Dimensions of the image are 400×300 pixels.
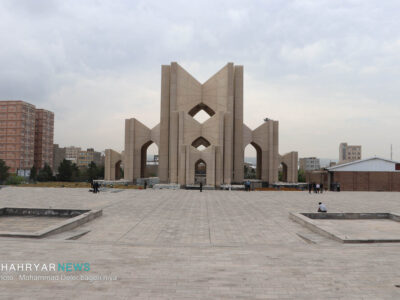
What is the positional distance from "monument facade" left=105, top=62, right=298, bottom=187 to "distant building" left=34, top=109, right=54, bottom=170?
41.7 metres

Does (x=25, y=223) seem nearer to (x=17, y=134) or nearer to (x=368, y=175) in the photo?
(x=368, y=175)

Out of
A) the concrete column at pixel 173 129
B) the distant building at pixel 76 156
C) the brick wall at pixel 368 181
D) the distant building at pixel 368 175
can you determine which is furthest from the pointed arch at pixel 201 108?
the distant building at pixel 76 156

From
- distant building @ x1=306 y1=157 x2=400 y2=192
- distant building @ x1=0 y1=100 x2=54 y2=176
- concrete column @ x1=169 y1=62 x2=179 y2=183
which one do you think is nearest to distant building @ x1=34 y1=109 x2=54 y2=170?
distant building @ x1=0 y1=100 x2=54 y2=176

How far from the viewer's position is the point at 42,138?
75125 millimetres

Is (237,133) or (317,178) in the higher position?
(237,133)

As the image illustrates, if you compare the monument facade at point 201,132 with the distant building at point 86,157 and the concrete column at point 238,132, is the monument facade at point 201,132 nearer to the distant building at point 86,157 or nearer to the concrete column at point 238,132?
the concrete column at point 238,132

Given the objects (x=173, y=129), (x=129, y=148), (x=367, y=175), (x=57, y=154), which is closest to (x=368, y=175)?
(x=367, y=175)

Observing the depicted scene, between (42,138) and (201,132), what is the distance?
5330 centimetres

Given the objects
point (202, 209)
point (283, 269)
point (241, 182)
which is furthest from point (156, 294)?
point (241, 182)

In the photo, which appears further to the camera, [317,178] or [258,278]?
[317,178]

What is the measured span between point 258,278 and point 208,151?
88.7ft

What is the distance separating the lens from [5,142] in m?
66.8

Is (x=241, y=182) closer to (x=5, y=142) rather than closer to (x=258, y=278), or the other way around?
(x=258, y=278)

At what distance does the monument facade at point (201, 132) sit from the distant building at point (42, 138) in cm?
4171
